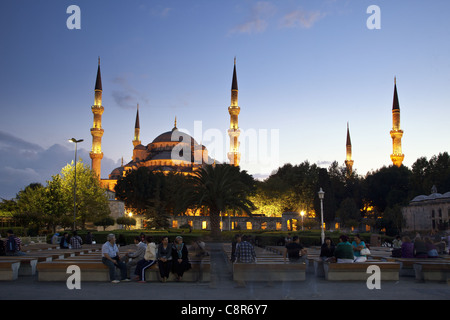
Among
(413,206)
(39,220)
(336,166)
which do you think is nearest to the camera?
(39,220)

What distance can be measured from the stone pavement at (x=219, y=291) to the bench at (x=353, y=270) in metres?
0.32

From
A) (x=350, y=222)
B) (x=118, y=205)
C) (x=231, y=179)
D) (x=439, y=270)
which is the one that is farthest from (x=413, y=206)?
(x=439, y=270)

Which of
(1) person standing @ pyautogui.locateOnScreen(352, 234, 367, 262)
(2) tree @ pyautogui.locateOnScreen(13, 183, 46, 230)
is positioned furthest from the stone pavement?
(2) tree @ pyautogui.locateOnScreen(13, 183, 46, 230)

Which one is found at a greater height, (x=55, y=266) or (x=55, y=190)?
(x=55, y=190)

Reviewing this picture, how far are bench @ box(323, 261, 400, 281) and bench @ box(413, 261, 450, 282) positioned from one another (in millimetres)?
731

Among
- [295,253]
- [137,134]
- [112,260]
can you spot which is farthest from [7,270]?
[137,134]

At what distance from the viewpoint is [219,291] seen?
980 centimetres

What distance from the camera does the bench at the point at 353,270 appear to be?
450 inches

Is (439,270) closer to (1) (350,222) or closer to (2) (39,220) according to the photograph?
(2) (39,220)

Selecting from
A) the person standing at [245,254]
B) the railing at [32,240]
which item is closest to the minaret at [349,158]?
the railing at [32,240]

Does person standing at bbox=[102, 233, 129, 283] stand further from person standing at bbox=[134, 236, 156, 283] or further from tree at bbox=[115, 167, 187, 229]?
tree at bbox=[115, 167, 187, 229]

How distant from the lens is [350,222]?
54969 millimetres

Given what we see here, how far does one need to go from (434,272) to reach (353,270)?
221cm
